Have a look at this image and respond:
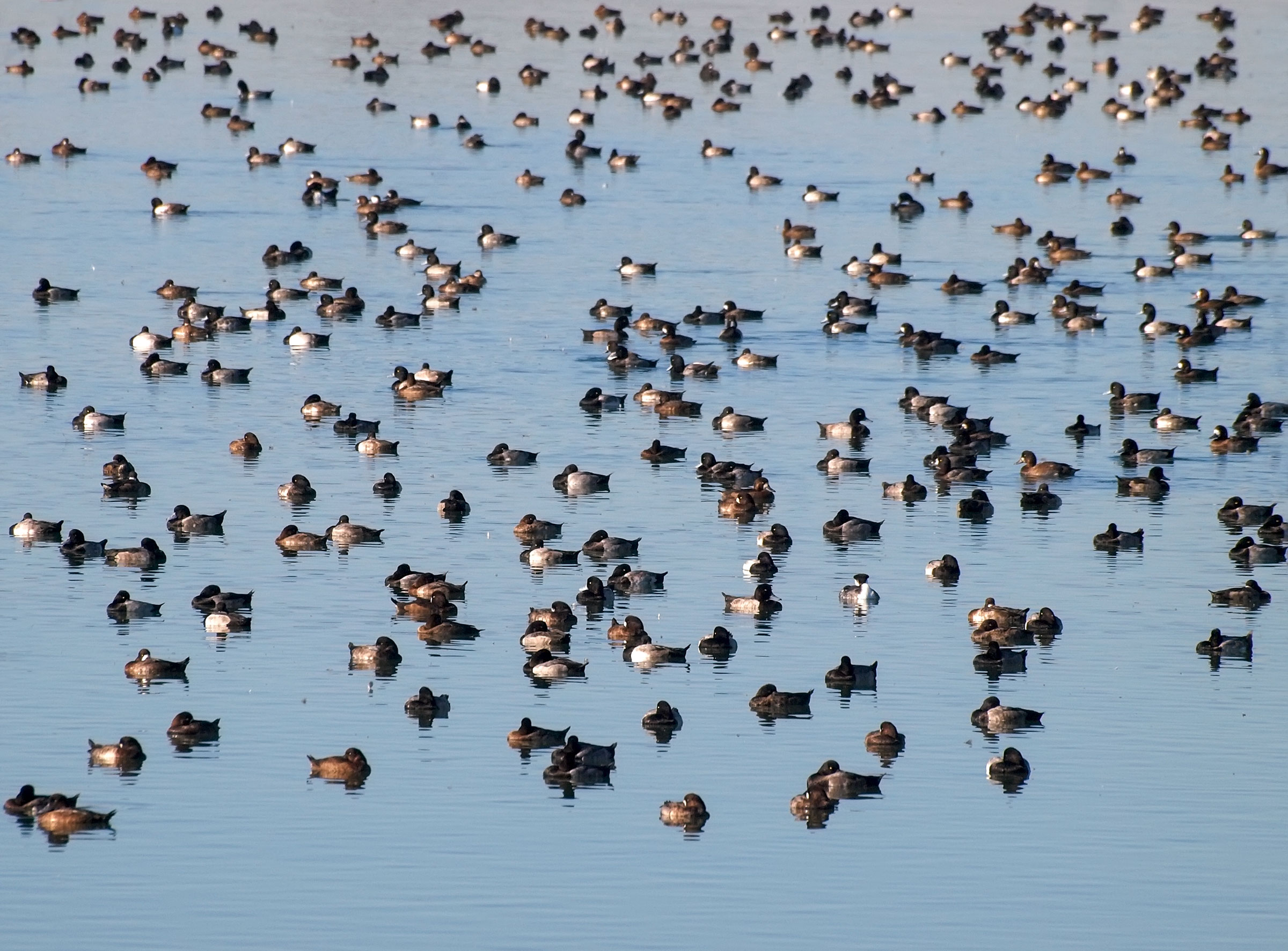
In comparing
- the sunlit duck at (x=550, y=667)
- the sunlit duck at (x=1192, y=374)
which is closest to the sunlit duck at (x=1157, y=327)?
the sunlit duck at (x=1192, y=374)

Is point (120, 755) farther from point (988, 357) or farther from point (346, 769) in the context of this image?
point (988, 357)

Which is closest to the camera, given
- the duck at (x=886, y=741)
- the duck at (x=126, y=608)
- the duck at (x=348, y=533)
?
the duck at (x=886, y=741)

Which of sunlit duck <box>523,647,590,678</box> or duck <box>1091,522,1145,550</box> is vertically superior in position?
duck <box>1091,522,1145,550</box>

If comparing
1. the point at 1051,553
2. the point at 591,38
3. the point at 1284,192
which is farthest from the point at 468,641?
the point at 591,38

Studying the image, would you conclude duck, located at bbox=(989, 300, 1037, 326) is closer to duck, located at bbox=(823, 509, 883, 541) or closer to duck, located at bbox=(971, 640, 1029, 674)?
duck, located at bbox=(823, 509, 883, 541)

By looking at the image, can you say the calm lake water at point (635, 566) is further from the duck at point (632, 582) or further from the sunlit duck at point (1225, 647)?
the duck at point (632, 582)

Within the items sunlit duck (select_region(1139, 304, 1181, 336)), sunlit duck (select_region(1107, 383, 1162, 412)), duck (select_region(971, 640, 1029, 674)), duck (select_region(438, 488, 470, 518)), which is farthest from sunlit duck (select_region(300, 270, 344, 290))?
duck (select_region(971, 640, 1029, 674))
